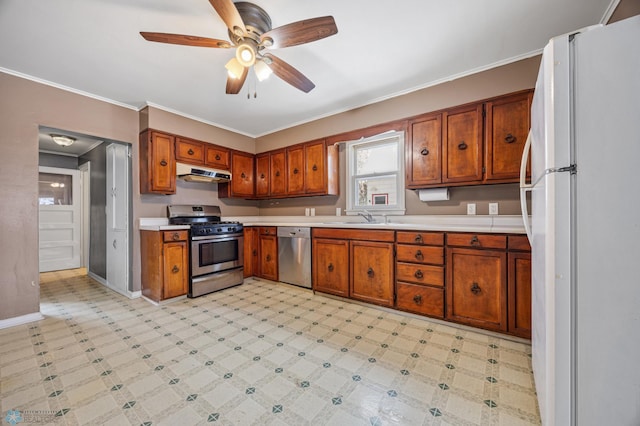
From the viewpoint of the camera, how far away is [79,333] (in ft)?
7.55

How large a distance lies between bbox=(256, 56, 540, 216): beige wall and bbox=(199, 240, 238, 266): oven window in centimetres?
143

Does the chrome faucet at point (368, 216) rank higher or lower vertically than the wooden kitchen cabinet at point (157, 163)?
lower

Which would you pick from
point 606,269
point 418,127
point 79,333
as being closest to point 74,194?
point 79,333

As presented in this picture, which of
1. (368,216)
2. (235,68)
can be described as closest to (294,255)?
(368,216)

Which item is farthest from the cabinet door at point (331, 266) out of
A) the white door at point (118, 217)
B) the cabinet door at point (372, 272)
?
the white door at point (118, 217)

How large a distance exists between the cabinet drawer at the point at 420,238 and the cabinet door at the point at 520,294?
559mm

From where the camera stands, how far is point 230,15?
5.10 ft

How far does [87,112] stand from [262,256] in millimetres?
2898

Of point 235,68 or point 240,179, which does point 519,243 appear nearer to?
point 235,68

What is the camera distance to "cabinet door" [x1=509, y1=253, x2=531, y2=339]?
6.55 ft

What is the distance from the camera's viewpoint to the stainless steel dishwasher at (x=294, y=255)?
3461mm

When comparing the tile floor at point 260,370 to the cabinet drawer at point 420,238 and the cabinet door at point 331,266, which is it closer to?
the cabinet door at point 331,266

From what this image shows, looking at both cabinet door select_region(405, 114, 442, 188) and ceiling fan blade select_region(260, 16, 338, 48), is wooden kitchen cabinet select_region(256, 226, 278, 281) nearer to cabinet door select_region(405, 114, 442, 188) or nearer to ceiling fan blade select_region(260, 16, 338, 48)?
cabinet door select_region(405, 114, 442, 188)

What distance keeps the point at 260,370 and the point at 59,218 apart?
5.75 m
